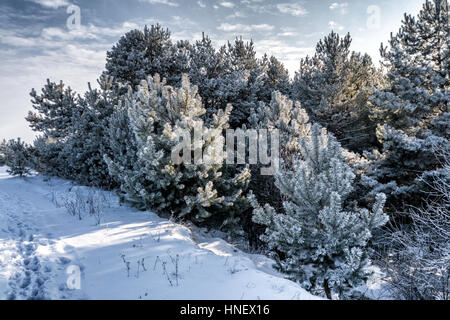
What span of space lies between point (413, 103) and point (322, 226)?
340 inches

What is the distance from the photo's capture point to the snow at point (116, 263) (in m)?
3.24

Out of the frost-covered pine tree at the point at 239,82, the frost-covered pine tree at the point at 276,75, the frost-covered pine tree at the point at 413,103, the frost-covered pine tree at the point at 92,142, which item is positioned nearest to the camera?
the frost-covered pine tree at the point at 413,103

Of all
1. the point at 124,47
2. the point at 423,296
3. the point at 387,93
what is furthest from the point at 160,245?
the point at 124,47

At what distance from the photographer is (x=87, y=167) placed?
34.6ft

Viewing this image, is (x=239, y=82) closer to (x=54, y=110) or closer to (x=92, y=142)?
(x=92, y=142)

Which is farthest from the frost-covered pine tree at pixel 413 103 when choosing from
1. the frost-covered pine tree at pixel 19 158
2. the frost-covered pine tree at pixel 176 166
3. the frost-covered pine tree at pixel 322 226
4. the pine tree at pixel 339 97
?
the frost-covered pine tree at pixel 19 158

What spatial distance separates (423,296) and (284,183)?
3057mm

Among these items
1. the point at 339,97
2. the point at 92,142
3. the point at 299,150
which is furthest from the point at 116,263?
the point at 339,97

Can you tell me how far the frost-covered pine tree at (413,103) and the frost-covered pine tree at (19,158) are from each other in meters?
15.5

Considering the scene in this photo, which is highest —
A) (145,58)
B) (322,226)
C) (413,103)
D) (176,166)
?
(145,58)

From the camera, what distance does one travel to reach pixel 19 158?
1184cm

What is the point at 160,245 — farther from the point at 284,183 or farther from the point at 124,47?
the point at 124,47

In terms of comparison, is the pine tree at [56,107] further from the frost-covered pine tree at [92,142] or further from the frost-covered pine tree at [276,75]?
the frost-covered pine tree at [276,75]
